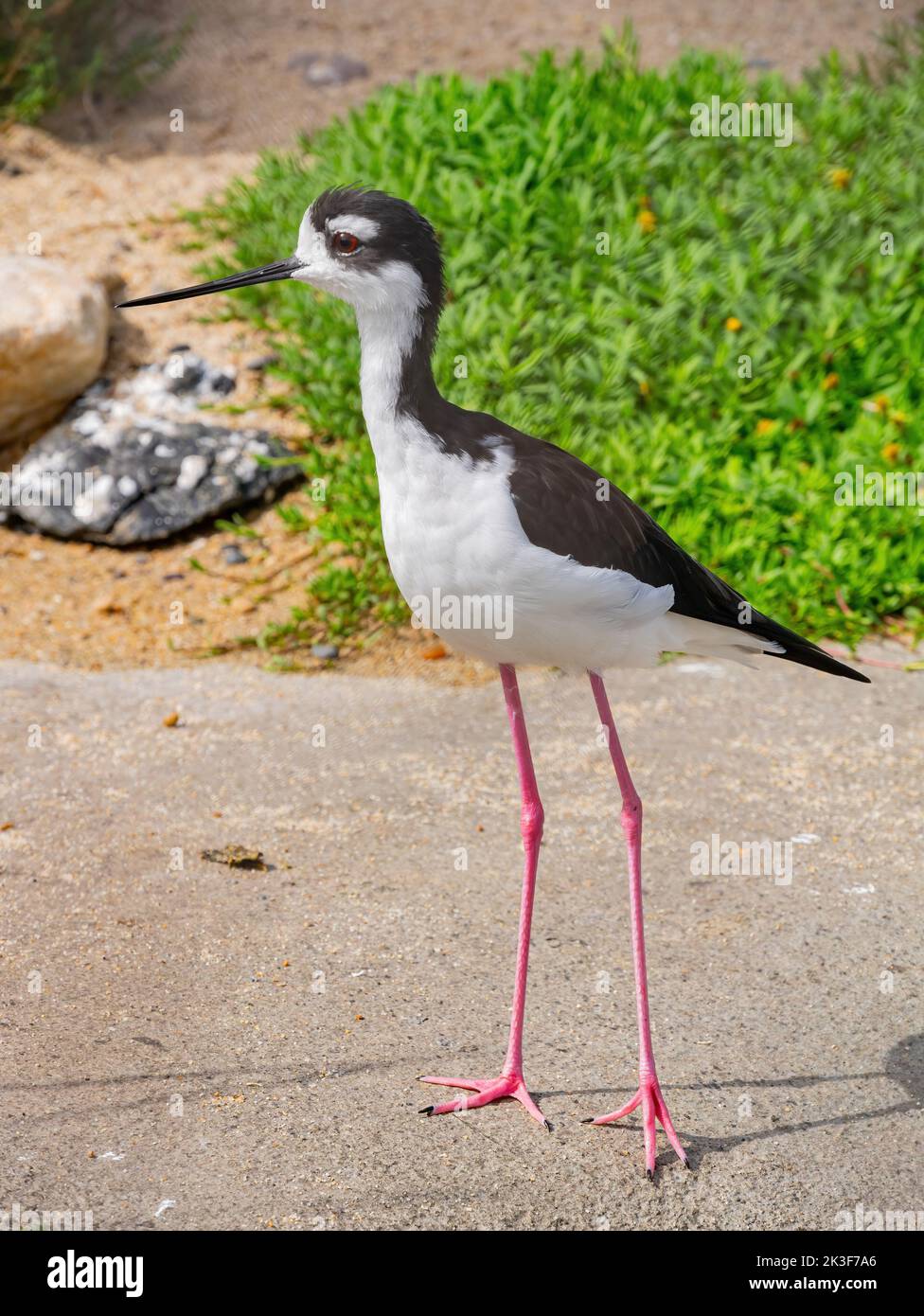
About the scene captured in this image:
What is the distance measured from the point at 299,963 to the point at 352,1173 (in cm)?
88

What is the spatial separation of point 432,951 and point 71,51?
7.17 metres

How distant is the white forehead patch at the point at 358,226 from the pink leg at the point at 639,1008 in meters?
1.15

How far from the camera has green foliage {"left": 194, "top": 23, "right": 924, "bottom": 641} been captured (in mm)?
6254

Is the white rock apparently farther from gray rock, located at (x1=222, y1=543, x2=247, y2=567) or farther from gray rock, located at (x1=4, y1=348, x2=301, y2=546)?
gray rock, located at (x1=222, y1=543, x2=247, y2=567)

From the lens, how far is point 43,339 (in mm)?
6773

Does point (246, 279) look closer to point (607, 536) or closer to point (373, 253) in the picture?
point (373, 253)

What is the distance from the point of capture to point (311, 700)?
221 inches

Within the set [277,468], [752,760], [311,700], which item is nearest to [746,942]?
[752,760]

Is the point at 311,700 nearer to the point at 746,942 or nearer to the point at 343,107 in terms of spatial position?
the point at 746,942
